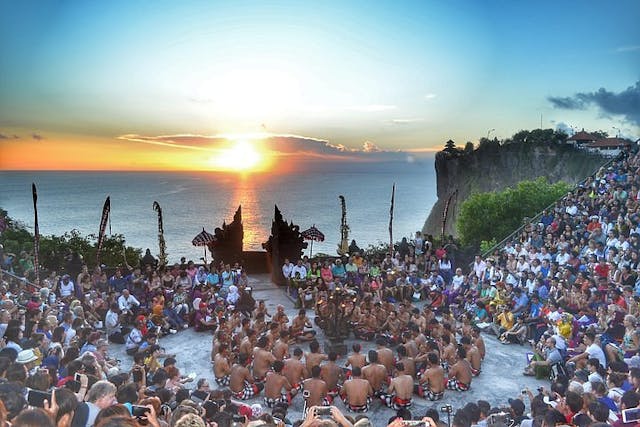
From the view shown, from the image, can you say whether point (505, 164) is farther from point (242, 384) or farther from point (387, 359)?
point (242, 384)

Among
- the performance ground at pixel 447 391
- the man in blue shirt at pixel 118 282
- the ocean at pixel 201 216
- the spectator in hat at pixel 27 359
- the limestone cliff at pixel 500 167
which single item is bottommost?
the ocean at pixel 201 216

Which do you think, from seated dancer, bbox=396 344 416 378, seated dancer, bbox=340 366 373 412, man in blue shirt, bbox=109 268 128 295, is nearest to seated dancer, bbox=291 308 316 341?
seated dancer, bbox=396 344 416 378

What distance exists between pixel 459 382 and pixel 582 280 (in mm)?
5603

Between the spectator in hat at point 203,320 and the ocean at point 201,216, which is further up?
the spectator in hat at point 203,320

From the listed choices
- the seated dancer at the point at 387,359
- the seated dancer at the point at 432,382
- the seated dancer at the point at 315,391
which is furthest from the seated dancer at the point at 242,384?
the seated dancer at the point at 432,382

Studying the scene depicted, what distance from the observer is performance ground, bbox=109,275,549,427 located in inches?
395

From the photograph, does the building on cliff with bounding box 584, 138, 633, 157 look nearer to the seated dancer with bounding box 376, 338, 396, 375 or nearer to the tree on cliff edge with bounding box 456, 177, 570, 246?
the tree on cliff edge with bounding box 456, 177, 570, 246

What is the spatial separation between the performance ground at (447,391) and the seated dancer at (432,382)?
5.3 inches

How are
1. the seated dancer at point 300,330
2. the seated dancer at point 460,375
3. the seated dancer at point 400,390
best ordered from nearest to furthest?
the seated dancer at point 400,390, the seated dancer at point 460,375, the seated dancer at point 300,330

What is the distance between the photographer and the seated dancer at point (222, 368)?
35.8 feet

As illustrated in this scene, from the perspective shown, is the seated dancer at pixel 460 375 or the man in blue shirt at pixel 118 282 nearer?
the seated dancer at pixel 460 375

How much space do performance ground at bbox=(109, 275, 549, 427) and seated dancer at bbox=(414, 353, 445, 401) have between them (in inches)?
5.3

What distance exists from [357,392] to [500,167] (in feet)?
204

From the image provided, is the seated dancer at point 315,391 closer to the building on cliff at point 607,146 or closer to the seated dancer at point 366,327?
the seated dancer at point 366,327
